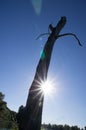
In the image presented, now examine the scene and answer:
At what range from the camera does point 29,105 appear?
6.53 metres

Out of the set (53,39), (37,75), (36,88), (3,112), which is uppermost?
(3,112)

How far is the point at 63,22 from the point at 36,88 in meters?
2.71

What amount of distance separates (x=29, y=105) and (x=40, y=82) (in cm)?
76

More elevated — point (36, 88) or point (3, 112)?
point (3, 112)

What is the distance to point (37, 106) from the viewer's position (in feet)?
21.4

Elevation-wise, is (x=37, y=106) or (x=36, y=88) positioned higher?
(x=36, y=88)

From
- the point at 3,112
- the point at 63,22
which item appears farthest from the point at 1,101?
the point at 63,22

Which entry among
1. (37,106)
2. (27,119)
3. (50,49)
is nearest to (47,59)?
(50,49)

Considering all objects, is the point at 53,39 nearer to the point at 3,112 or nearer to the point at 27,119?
the point at 27,119

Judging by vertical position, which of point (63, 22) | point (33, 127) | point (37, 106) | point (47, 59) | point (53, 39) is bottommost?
point (33, 127)

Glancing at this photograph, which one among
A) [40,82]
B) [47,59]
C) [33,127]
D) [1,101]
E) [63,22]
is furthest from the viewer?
[1,101]

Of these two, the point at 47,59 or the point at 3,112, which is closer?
the point at 47,59

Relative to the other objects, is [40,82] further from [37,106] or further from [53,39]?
A: [53,39]

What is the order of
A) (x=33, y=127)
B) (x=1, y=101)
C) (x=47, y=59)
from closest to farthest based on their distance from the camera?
(x=33, y=127), (x=47, y=59), (x=1, y=101)
